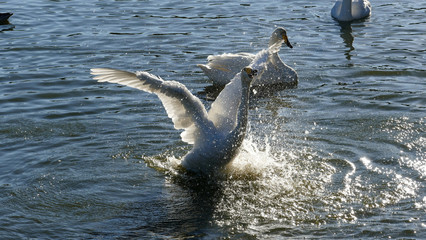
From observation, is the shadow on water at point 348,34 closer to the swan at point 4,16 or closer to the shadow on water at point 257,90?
the shadow on water at point 257,90

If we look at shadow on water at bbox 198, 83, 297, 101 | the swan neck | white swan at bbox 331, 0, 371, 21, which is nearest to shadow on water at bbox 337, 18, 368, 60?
white swan at bbox 331, 0, 371, 21

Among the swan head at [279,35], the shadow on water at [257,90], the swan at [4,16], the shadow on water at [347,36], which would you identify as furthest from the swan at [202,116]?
the swan at [4,16]

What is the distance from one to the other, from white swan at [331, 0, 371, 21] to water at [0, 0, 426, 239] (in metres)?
0.45

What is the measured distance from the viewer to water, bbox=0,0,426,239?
23.2 feet

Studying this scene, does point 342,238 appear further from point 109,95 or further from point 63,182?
point 109,95

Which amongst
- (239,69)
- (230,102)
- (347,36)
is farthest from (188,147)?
(347,36)

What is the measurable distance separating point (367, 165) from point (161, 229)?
2.96m

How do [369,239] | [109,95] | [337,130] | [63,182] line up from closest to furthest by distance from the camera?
[369,239] < [63,182] < [337,130] < [109,95]

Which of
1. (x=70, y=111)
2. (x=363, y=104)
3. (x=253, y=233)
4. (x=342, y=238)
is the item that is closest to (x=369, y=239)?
(x=342, y=238)

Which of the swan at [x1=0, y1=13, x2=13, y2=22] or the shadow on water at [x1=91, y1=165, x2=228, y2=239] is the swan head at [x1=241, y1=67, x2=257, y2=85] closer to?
the shadow on water at [x1=91, y1=165, x2=228, y2=239]

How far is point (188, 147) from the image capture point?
364 inches

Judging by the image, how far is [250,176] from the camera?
8.28m

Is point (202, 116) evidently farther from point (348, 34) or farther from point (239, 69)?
point (348, 34)

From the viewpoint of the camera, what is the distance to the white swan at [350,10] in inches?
667
